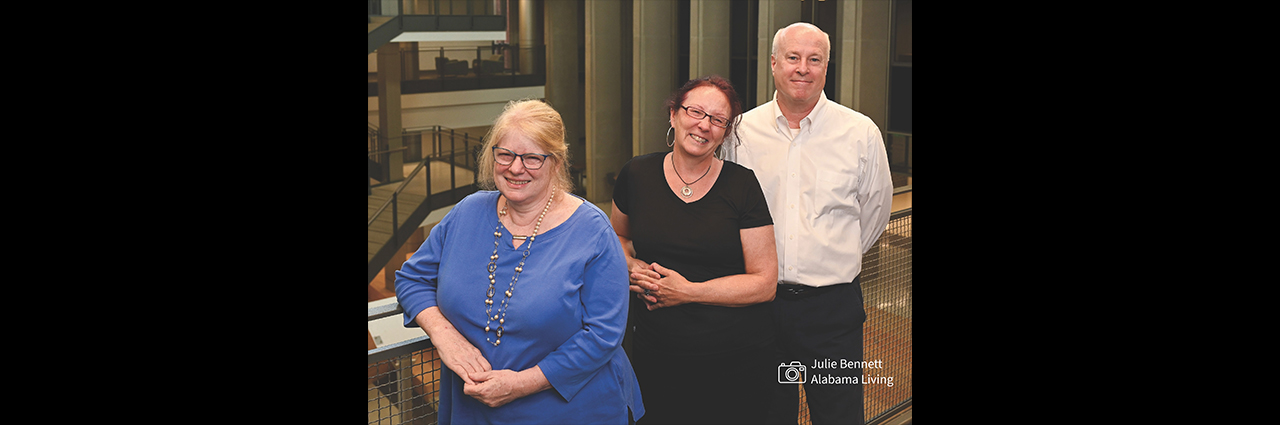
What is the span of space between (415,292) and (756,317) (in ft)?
3.70

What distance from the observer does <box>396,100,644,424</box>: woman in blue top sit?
2.26 m

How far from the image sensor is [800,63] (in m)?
2.74

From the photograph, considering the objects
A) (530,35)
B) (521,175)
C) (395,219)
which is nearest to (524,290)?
(521,175)

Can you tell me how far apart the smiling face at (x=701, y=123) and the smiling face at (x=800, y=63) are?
30 cm

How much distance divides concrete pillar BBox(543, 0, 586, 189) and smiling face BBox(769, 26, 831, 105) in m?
0.81

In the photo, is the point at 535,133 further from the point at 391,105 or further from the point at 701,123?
the point at 391,105

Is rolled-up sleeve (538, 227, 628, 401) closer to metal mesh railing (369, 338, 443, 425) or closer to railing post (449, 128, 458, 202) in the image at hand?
metal mesh railing (369, 338, 443, 425)

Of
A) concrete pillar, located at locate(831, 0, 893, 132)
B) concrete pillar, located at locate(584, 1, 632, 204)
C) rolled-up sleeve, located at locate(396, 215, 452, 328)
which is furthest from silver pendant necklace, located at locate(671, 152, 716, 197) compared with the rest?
rolled-up sleeve, located at locate(396, 215, 452, 328)

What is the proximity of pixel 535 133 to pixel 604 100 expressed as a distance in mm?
991

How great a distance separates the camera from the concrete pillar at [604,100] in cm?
285

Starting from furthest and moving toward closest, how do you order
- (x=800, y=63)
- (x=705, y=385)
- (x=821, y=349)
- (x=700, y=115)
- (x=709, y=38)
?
(x=709, y=38) → (x=821, y=349) → (x=705, y=385) → (x=800, y=63) → (x=700, y=115)

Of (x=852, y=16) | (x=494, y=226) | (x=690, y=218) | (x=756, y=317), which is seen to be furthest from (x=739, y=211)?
(x=852, y=16)

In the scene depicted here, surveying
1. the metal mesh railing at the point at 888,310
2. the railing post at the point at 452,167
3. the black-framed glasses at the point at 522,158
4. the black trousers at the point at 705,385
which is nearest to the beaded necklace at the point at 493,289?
the black-framed glasses at the point at 522,158

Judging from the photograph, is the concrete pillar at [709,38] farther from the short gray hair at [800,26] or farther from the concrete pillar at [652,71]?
the short gray hair at [800,26]
